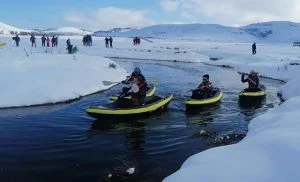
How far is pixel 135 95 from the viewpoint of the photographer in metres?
16.3

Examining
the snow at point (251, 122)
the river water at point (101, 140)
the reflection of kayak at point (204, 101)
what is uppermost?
the snow at point (251, 122)

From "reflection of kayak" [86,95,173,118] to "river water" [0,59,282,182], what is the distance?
0.96 feet

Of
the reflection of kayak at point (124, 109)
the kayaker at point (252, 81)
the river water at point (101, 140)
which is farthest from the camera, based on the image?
the kayaker at point (252, 81)

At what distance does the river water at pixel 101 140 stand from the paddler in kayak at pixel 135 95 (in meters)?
0.71

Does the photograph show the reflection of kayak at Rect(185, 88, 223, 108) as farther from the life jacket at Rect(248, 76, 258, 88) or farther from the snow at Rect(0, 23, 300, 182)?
the snow at Rect(0, 23, 300, 182)

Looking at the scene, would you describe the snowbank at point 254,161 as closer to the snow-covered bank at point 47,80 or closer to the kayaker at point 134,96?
the kayaker at point 134,96

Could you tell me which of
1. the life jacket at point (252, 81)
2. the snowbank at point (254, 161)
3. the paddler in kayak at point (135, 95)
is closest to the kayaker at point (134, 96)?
the paddler in kayak at point (135, 95)

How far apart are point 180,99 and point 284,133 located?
1114 cm

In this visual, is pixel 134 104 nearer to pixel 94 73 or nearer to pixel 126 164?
pixel 126 164

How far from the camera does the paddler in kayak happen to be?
15.8 metres

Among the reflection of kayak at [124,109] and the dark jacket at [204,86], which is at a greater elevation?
the dark jacket at [204,86]

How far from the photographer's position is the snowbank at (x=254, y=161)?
7422 mm

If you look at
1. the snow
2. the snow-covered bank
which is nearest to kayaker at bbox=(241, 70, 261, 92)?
the snow

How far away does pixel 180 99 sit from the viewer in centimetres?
2044
